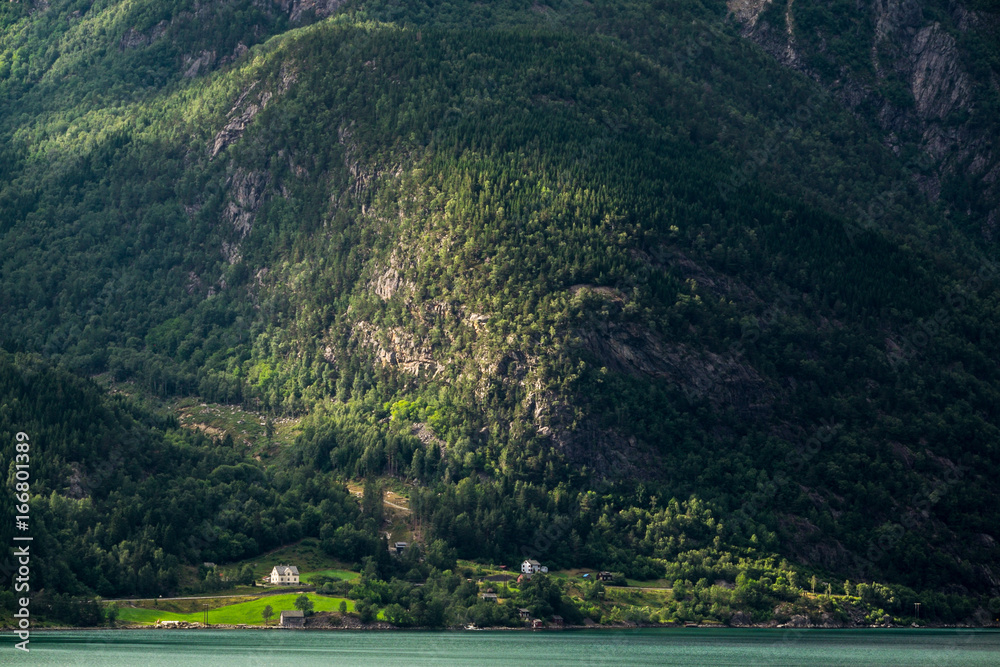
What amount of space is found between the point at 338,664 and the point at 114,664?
25.9 metres

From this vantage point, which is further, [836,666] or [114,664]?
[836,666]

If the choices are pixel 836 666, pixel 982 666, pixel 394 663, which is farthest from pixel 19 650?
pixel 982 666

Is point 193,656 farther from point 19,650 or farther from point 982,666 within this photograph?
point 982,666

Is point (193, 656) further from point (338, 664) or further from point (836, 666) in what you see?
point (836, 666)

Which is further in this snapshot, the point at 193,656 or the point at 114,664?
the point at 193,656

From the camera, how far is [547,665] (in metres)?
199

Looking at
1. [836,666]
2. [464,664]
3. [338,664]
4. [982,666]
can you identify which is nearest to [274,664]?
[338,664]

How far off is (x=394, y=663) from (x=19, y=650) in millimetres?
44203

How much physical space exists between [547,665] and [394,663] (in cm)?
1854

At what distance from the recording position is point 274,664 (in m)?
192

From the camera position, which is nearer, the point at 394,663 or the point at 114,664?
the point at 114,664

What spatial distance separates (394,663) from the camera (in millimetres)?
199125

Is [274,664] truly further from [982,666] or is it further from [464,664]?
[982,666]

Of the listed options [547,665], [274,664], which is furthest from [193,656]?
[547,665]
